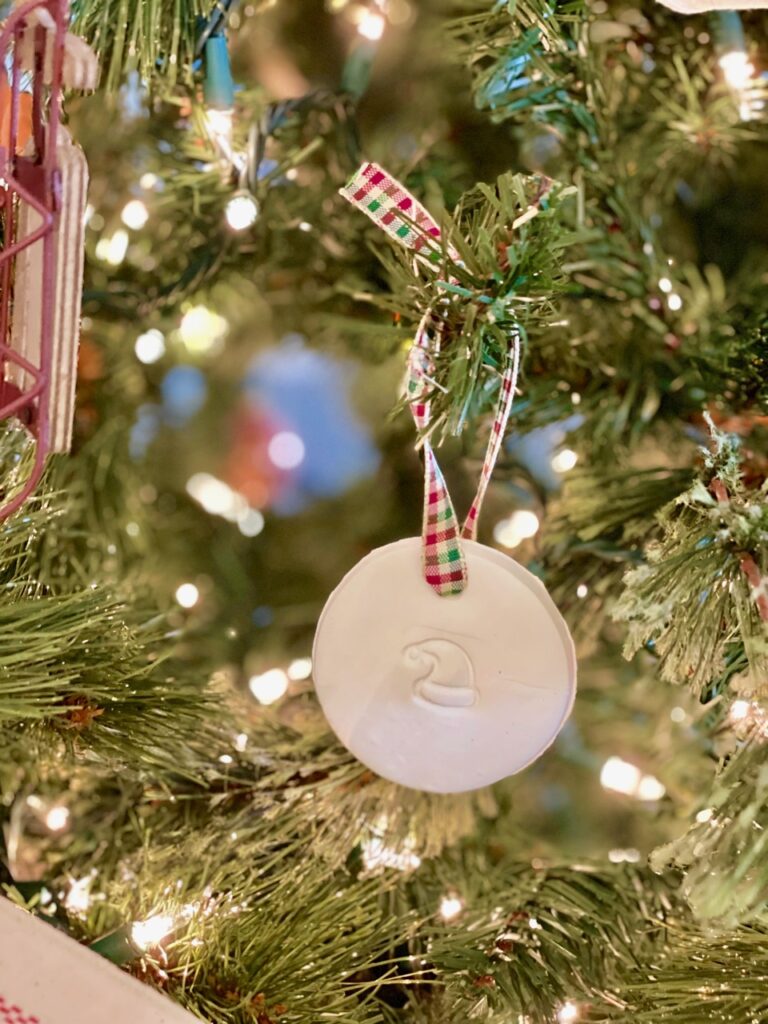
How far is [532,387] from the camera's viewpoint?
0.57 metres

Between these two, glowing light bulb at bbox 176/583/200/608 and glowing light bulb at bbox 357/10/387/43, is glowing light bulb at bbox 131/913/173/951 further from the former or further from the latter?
glowing light bulb at bbox 357/10/387/43

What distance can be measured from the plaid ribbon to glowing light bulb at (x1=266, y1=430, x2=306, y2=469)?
0.51 metres

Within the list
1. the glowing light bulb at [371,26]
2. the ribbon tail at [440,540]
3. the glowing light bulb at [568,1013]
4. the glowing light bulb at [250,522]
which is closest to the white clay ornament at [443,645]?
the ribbon tail at [440,540]

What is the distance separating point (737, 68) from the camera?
22.3 inches

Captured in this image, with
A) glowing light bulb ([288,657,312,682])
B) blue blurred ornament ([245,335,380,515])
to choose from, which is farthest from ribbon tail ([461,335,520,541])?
blue blurred ornament ([245,335,380,515])

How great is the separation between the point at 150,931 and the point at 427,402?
29 cm

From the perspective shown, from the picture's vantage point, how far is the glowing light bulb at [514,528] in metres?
0.75

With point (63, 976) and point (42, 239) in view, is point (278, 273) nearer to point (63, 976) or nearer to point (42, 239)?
point (42, 239)

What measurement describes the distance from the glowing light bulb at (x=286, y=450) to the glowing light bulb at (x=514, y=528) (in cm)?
24

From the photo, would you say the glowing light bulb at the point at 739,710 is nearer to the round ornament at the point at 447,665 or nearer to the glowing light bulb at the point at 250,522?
the round ornament at the point at 447,665

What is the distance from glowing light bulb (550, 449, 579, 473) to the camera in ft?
2.12

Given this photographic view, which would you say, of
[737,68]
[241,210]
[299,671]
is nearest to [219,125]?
[241,210]

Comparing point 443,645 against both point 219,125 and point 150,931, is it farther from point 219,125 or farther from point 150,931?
point 219,125

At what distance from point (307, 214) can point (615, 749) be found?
536mm
